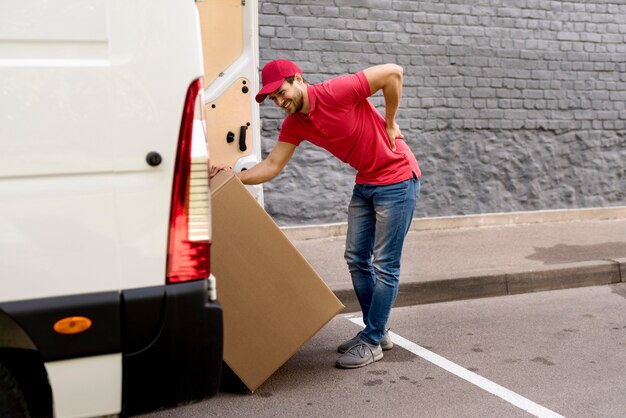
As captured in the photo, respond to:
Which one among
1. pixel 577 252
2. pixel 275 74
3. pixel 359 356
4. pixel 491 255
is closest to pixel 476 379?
pixel 359 356

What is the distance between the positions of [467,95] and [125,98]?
655cm

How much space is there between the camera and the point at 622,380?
4.39 m

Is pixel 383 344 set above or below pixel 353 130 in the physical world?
below

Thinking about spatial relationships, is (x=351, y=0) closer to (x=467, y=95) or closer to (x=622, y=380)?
(x=467, y=95)

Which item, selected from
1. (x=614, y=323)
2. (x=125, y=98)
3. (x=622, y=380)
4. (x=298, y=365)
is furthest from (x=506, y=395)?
(x=125, y=98)

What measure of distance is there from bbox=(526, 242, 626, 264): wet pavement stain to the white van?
5054mm

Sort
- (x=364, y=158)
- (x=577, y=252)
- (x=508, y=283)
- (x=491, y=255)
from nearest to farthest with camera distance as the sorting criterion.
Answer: (x=364, y=158)
(x=508, y=283)
(x=491, y=255)
(x=577, y=252)

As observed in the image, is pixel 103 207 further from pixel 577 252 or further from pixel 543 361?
pixel 577 252

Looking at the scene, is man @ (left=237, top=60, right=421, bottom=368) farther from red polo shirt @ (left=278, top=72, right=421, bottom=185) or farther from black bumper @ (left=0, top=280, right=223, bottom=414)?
black bumper @ (left=0, top=280, right=223, bottom=414)

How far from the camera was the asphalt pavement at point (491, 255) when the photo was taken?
20.8 ft

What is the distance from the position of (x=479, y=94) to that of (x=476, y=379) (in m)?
4.80

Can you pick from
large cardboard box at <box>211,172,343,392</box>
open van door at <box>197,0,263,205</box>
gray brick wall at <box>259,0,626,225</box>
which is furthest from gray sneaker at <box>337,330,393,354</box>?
gray brick wall at <box>259,0,626,225</box>

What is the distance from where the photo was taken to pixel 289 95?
410 cm

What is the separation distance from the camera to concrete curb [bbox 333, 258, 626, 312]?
243 inches
